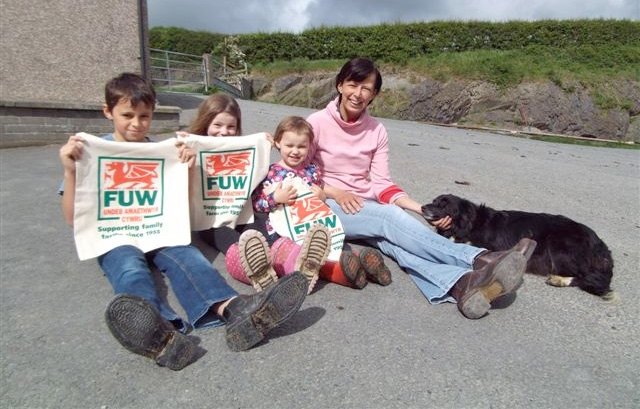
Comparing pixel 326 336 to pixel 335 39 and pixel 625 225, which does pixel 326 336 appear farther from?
pixel 335 39

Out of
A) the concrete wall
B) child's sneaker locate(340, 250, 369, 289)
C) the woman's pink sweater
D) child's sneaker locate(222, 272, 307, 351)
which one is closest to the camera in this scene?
child's sneaker locate(222, 272, 307, 351)

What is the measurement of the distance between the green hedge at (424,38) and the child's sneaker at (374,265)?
20.1 meters

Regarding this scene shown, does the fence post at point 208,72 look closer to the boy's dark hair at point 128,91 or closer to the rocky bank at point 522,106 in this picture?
the rocky bank at point 522,106

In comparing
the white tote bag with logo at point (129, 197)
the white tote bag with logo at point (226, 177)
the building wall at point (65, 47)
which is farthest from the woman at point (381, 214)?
the building wall at point (65, 47)

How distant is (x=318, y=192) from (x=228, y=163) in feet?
2.26

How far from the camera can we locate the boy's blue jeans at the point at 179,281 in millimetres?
2184

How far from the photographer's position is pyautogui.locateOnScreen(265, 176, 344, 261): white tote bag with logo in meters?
2.96

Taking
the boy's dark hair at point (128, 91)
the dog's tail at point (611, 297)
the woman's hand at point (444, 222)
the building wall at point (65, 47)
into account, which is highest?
the building wall at point (65, 47)

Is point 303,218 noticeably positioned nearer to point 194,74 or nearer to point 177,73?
point 177,73

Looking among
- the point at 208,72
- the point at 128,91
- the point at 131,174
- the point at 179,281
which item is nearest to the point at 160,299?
the point at 179,281

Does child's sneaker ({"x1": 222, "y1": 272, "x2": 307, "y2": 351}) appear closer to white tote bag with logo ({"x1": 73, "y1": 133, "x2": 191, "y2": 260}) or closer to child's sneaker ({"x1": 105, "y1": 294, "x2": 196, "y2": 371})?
child's sneaker ({"x1": 105, "y1": 294, "x2": 196, "y2": 371})

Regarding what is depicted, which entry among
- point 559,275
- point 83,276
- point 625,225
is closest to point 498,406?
point 559,275

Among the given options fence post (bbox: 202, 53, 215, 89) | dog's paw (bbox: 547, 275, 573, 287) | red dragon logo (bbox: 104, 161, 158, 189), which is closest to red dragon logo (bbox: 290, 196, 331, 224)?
red dragon logo (bbox: 104, 161, 158, 189)

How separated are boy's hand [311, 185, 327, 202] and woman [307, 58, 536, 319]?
0.09 m
